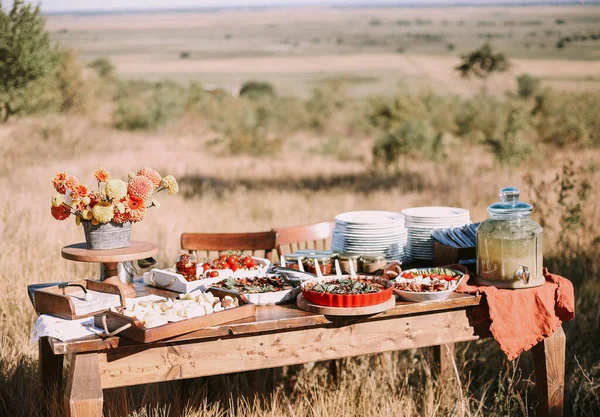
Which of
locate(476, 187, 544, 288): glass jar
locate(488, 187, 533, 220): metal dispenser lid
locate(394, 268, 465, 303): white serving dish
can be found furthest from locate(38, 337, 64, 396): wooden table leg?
locate(488, 187, 533, 220): metal dispenser lid

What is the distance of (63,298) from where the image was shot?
3.02 meters

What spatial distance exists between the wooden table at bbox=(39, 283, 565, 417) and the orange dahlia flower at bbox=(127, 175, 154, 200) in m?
0.49

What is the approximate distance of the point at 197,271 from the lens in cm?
349

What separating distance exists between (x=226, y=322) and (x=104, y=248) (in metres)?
0.75

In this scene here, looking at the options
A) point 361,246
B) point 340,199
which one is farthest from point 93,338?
point 340,199

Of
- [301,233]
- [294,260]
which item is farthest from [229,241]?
[294,260]

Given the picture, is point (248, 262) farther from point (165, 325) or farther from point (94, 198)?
point (165, 325)

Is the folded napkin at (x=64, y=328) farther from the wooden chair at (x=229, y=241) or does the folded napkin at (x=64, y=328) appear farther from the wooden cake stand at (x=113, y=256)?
the wooden chair at (x=229, y=241)

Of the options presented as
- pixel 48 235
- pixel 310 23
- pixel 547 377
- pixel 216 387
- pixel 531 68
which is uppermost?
pixel 310 23

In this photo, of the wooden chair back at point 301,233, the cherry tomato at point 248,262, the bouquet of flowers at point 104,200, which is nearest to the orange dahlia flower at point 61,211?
the bouquet of flowers at point 104,200

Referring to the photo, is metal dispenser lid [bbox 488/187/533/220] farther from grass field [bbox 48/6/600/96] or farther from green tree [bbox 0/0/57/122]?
grass field [bbox 48/6/600/96]

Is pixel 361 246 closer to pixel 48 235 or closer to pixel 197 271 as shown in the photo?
pixel 197 271

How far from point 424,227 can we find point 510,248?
2.28 feet

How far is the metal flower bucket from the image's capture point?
3.29 meters
